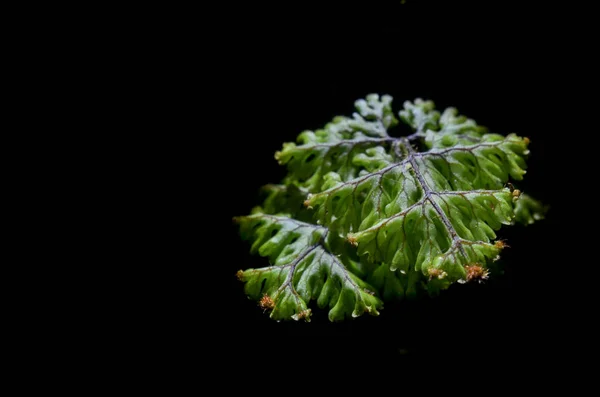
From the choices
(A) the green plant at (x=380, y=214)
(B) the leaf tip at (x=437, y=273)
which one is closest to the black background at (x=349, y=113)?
(A) the green plant at (x=380, y=214)

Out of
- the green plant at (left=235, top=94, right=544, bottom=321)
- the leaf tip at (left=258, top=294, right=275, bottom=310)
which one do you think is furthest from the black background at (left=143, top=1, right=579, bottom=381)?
the leaf tip at (left=258, top=294, right=275, bottom=310)

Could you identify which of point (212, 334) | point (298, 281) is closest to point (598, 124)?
point (298, 281)

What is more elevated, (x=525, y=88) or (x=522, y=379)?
(x=525, y=88)

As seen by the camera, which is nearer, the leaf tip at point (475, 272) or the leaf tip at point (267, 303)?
the leaf tip at point (475, 272)

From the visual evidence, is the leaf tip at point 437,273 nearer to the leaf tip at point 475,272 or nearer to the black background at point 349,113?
the leaf tip at point 475,272

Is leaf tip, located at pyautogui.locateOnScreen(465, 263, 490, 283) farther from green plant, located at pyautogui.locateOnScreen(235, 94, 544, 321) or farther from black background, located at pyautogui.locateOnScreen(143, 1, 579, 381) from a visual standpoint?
black background, located at pyautogui.locateOnScreen(143, 1, 579, 381)

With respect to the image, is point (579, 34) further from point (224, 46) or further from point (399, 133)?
point (224, 46)

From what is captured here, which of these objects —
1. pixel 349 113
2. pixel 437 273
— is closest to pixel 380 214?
pixel 437 273
